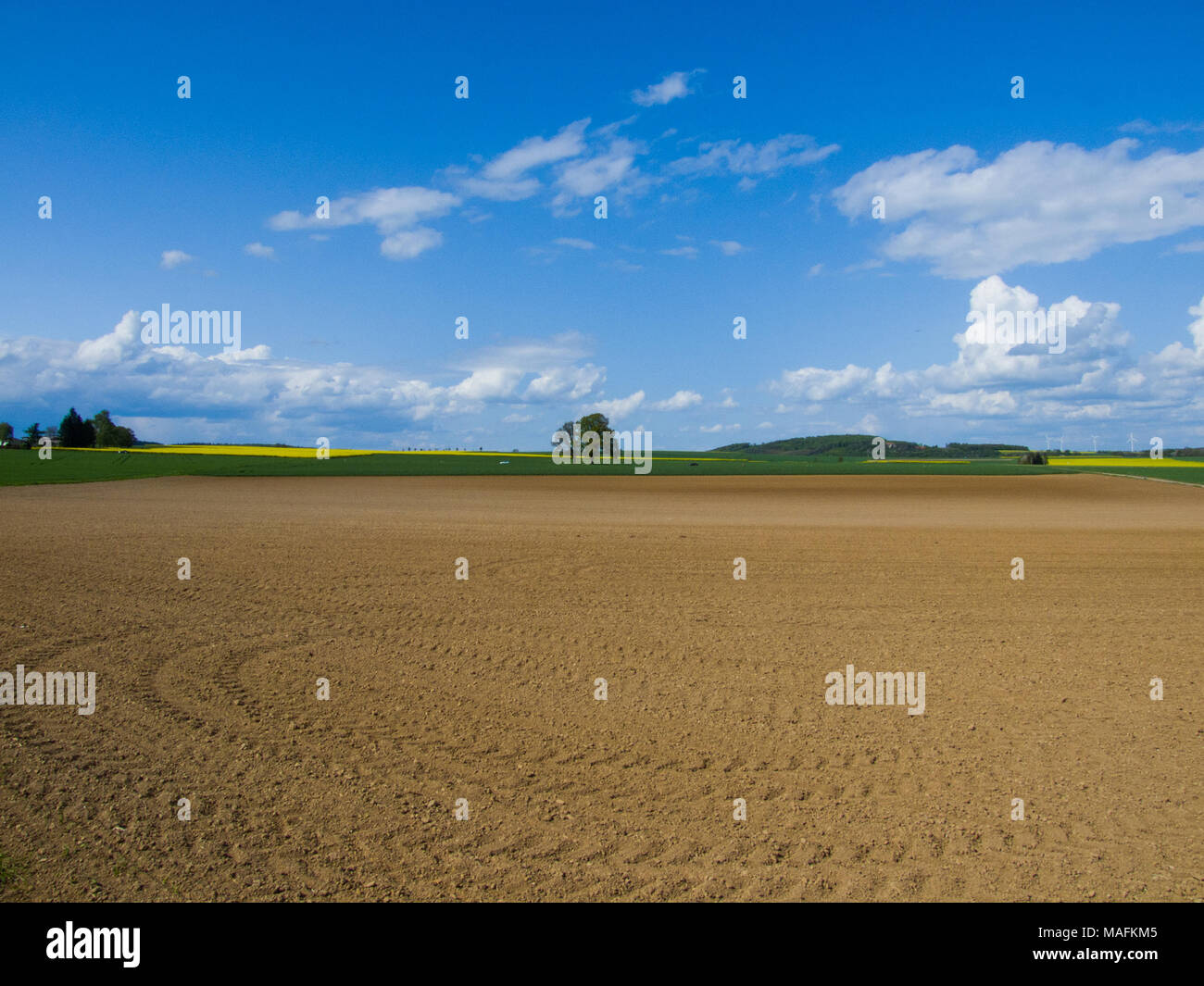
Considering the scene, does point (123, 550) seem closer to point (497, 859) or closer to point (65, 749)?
point (65, 749)

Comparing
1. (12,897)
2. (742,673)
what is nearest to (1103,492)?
(742,673)

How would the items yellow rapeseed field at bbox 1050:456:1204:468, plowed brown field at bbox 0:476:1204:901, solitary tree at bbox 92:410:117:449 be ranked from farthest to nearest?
solitary tree at bbox 92:410:117:449
yellow rapeseed field at bbox 1050:456:1204:468
plowed brown field at bbox 0:476:1204:901

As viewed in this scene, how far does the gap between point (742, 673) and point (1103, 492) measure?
49.9 metres

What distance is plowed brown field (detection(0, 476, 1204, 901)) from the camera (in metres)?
5.50

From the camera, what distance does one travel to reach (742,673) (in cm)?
1001

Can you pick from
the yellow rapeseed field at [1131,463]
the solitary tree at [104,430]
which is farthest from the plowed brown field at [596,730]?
the solitary tree at [104,430]

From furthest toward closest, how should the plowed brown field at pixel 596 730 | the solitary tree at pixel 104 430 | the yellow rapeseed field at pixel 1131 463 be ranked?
the solitary tree at pixel 104 430
the yellow rapeseed field at pixel 1131 463
the plowed brown field at pixel 596 730

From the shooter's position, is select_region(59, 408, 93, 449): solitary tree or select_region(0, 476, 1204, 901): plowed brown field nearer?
select_region(0, 476, 1204, 901): plowed brown field

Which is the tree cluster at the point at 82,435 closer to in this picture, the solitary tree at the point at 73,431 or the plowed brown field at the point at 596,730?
the solitary tree at the point at 73,431

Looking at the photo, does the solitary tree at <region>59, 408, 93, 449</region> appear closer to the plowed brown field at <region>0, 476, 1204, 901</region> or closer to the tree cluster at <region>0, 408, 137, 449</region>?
the tree cluster at <region>0, 408, 137, 449</region>

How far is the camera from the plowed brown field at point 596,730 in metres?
5.50

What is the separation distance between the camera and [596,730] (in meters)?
8.14

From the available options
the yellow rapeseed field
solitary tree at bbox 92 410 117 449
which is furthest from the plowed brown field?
solitary tree at bbox 92 410 117 449
